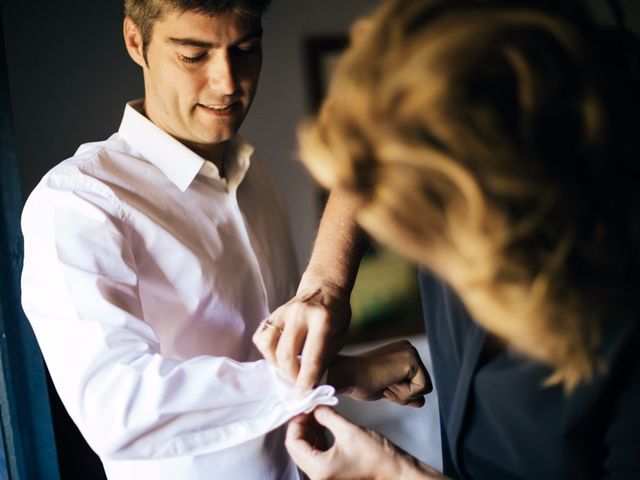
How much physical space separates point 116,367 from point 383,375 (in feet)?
1.69

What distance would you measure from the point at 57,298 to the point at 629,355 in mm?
957

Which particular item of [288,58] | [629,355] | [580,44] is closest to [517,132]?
[580,44]

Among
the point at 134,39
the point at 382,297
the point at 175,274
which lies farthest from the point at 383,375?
the point at 382,297

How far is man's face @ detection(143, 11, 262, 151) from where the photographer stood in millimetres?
1314

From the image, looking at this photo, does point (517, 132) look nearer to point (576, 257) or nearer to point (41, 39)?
point (576, 257)

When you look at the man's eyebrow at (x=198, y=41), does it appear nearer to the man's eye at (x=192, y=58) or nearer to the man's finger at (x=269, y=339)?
the man's eye at (x=192, y=58)

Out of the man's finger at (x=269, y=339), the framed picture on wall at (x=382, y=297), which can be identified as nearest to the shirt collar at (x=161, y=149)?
the man's finger at (x=269, y=339)

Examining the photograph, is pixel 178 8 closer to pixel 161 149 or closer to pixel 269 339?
pixel 161 149

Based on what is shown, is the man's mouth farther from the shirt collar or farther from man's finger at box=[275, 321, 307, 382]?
man's finger at box=[275, 321, 307, 382]

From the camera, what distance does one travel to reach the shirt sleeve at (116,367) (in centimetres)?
106

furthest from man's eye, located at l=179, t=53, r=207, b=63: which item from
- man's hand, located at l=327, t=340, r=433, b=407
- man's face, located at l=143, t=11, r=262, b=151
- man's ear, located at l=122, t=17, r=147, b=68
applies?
man's hand, located at l=327, t=340, r=433, b=407

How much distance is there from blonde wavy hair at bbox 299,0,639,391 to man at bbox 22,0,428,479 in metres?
0.52

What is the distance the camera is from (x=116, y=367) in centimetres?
105

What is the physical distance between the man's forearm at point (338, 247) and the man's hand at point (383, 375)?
150 millimetres
